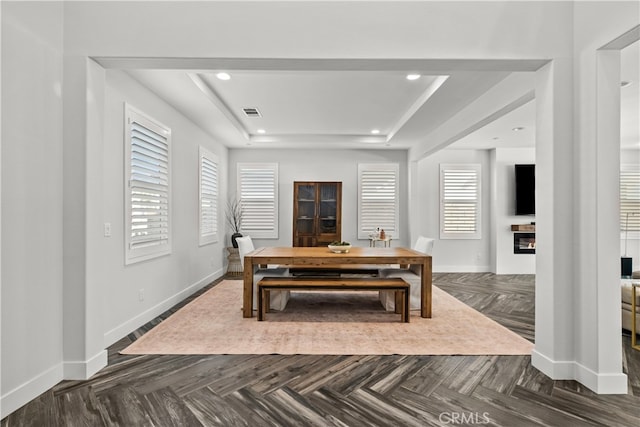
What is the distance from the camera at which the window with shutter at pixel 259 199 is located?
739 cm

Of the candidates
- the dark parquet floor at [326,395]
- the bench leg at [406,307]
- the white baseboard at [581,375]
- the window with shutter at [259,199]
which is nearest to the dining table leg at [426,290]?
the bench leg at [406,307]

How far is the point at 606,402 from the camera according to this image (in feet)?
7.55

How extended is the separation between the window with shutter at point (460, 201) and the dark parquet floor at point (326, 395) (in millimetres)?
4421

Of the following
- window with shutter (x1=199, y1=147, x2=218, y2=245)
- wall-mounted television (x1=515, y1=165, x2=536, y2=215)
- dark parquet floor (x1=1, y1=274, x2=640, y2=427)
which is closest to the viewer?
dark parquet floor (x1=1, y1=274, x2=640, y2=427)

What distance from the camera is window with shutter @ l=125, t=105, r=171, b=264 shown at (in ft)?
11.8

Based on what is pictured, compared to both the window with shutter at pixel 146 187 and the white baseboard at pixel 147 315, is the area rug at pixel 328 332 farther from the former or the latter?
the window with shutter at pixel 146 187

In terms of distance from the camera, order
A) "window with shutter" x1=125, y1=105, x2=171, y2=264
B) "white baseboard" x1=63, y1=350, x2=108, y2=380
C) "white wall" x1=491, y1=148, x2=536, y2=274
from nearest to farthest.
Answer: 1. "white baseboard" x1=63, y1=350, x2=108, y2=380
2. "window with shutter" x1=125, y1=105, x2=171, y2=264
3. "white wall" x1=491, y1=148, x2=536, y2=274

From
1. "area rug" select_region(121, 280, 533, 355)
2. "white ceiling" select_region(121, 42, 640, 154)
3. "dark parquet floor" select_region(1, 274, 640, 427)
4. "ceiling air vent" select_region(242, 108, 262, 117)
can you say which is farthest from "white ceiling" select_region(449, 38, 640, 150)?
"ceiling air vent" select_region(242, 108, 262, 117)

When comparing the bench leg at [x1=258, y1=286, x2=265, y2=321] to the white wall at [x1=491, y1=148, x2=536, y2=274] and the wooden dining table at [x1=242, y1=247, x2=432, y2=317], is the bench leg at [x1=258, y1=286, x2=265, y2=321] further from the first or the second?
→ the white wall at [x1=491, y1=148, x2=536, y2=274]

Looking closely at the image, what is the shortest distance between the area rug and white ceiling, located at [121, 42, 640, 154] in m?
2.25

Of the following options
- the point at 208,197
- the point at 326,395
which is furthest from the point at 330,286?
the point at 208,197

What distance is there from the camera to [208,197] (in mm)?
6098

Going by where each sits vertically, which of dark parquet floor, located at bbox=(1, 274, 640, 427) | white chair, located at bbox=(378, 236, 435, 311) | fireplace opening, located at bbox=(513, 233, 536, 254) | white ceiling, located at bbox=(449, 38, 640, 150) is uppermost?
white ceiling, located at bbox=(449, 38, 640, 150)

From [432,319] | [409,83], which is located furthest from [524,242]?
[409,83]
